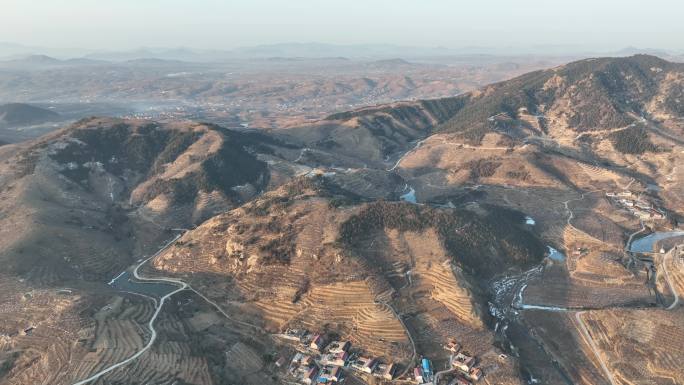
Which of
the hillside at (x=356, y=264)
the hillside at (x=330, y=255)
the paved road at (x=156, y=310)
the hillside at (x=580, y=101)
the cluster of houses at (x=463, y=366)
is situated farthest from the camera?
the hillside at (x=580, y=101)

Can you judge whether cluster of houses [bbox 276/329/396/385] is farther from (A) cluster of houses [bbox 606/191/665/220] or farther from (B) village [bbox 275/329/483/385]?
(A) cluster of houses [bbox 606/191/665/220]

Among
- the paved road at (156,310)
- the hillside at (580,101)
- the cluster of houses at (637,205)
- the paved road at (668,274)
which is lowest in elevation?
the paved road at (156,310)

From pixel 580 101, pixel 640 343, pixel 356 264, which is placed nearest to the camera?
pixel 640 343

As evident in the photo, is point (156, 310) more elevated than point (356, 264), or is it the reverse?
point (356, 264)

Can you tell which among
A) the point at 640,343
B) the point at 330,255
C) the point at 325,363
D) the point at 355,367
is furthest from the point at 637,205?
the point at 325,363

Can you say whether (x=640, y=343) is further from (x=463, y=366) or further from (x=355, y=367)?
(x=355, y=367)

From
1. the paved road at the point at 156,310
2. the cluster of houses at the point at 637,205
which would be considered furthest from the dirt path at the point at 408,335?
the cluster of houses at the point at 637,205

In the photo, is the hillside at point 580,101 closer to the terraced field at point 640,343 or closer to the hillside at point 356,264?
the hillside at point 356,264
